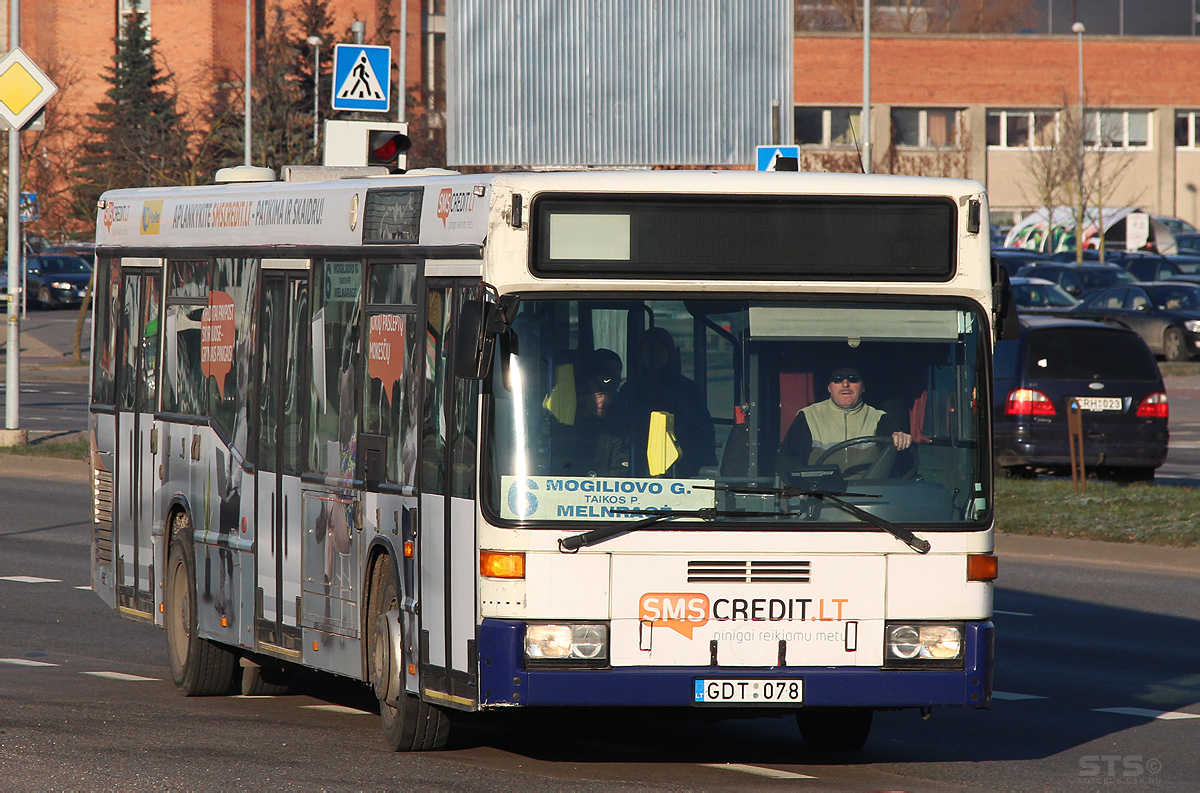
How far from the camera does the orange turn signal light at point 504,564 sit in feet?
23.9

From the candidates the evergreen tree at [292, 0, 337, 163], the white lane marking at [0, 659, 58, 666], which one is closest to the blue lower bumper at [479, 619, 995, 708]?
the white lane marking at [0, 659, 58, 666]

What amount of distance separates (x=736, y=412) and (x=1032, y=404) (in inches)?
511

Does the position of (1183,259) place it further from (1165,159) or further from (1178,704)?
(1178,704)

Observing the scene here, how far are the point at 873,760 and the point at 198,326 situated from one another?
424 cm

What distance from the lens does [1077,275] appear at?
47.7m

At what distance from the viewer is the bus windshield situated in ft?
24.2

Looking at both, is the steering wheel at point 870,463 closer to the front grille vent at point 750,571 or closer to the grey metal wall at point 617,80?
the front grille vent at point 750,571

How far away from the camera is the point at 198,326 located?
10.3 meters

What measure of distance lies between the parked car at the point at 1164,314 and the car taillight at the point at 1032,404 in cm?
2088

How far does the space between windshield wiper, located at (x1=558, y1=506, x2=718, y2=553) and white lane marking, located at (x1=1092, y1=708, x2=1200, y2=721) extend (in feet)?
11.2

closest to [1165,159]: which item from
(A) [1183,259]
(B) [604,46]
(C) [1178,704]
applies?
(A) [1183,259]

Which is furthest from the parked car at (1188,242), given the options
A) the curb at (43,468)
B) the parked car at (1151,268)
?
the curb at (43,468)

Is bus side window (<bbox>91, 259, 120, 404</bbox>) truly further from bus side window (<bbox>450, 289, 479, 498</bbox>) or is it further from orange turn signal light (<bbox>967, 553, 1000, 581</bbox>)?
orange turn signal light (<bbox>967, 553, 1000, 581</bbox>)

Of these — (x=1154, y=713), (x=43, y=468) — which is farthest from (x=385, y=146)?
(x=43, y=468)
